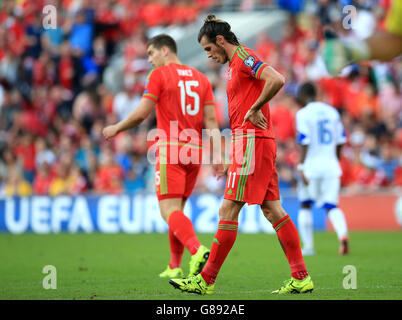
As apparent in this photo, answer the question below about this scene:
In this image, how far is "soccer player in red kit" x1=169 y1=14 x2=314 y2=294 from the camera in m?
6.68

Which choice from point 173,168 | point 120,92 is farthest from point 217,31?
point 120,92

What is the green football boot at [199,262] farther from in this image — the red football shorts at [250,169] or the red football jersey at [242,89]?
the red football jersey at [242,89]

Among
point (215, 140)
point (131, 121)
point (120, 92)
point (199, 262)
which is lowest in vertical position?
point (199, 262)

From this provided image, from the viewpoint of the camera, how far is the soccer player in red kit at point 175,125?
8.23 m

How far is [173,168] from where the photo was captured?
8266 mm

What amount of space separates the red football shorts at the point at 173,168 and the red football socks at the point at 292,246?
5.63 ft

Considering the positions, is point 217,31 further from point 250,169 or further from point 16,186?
point 16,186

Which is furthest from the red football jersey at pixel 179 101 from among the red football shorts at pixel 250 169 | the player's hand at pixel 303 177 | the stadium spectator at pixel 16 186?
the stadium spectator at pixel 16 186

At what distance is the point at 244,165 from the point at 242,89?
0.72 m

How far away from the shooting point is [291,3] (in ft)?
70.6

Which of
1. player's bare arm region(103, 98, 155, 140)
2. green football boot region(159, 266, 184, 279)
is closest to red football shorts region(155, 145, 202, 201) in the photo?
player's bare arm region(103, 98, 155, 140)
